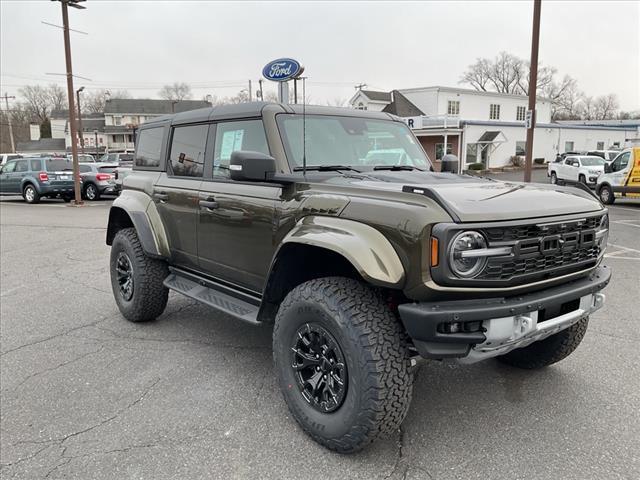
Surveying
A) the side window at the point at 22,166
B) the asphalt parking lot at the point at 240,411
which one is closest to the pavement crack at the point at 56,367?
the asphalt parking lot at the point at 240,411

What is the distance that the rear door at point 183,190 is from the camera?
4.07 m

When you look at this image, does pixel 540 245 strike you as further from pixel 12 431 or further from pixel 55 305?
pixel 55 305

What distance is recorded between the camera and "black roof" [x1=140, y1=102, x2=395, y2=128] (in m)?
3.56

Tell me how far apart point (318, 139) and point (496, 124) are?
38258 mm

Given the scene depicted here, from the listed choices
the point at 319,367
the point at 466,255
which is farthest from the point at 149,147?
the point at 466,255

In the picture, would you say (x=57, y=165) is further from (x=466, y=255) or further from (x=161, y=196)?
(x=466, y=255)

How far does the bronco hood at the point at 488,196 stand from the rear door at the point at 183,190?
149 centimetres

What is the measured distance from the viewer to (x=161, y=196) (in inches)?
174

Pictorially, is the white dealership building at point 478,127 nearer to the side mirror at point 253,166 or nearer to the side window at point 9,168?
the side window at point 9,168

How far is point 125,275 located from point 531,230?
3.87 m

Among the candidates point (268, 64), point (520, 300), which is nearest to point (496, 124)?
point (268, 64)

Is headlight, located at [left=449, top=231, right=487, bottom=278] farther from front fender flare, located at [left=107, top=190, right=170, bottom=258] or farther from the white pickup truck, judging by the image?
the white pickup truck

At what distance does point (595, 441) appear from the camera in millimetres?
2793

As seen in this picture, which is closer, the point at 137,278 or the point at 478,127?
the point at 137,278
